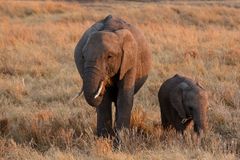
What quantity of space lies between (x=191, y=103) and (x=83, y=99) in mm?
2711

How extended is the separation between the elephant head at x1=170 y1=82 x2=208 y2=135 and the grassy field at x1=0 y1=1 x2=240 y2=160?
0.79 feet

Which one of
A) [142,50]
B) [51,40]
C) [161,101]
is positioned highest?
[142,50]

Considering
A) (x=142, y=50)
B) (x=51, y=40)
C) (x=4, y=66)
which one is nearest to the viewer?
(x=142, y=50)

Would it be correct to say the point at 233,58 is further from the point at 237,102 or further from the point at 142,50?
the point at 142,50

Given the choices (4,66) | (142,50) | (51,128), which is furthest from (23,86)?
(142,50)

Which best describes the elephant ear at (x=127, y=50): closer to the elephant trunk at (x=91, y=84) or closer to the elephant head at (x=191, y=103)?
the elephant trunk at (x=91, y=84)

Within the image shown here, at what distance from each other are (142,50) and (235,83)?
3.16m

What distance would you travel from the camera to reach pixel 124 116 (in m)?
6.62

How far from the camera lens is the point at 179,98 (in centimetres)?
664

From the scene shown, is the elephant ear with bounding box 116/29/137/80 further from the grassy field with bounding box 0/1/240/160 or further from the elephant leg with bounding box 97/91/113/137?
the grassy field with bounding box 0/1/240/160

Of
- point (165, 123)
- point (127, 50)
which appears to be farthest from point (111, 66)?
point (165, 123)

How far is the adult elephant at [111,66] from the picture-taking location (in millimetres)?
5781

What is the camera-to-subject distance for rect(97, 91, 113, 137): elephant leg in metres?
6.71

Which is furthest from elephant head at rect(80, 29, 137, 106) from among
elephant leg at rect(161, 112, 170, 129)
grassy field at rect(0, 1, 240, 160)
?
elephant leg at rect(161, 112, 170, 129)
